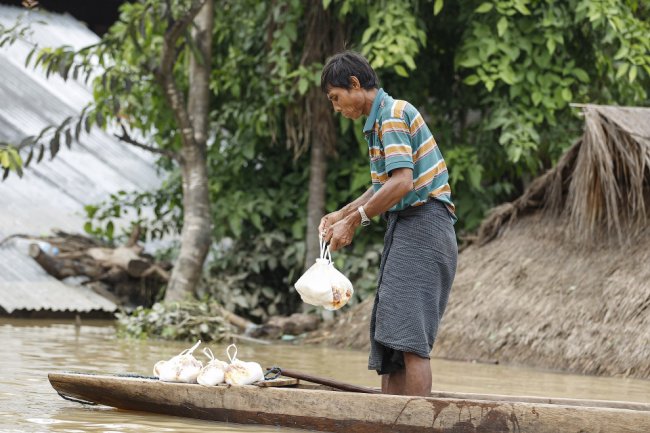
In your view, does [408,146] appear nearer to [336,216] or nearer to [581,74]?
[336,216]

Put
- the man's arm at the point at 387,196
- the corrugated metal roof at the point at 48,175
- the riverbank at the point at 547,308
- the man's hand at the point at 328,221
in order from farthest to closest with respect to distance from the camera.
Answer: the corrugated metal roof at the point at 48,175, the riverbank at the point at 547,308, the man's hand at the point at 328,221, the man's arm at the point at 387,196

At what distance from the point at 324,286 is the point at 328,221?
12.4 inches

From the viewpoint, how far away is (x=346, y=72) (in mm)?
4363

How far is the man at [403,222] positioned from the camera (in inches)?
168

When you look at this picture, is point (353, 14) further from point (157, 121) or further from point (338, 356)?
point (338, 356)

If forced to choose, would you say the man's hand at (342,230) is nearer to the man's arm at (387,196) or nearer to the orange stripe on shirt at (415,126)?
the man's arm at (387,196)

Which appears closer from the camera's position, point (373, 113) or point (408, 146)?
point (408, 146)

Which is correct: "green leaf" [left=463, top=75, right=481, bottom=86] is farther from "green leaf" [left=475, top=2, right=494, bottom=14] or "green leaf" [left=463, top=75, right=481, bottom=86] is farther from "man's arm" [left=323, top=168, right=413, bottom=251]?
"man's arm" [left=323, top=168, right=413, bottom=251]

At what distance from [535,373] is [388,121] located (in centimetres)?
338

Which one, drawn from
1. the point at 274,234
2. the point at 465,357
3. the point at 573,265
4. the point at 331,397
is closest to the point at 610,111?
the point at 573,265

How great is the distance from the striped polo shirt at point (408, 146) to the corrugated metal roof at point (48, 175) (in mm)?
5520

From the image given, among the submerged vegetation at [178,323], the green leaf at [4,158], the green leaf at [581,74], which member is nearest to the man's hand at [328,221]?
the submerged vegetation at [178,323]

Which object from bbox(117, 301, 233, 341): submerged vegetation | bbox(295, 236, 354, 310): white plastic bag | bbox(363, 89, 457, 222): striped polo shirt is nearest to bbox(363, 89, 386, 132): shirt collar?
bbox(363, 89, 457, 222): striped polo shirt

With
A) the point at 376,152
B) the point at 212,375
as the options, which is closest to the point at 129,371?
the point at 212,375
